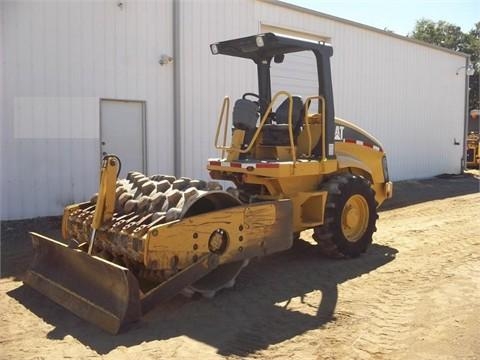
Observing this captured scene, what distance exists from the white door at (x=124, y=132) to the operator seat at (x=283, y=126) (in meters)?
4.82

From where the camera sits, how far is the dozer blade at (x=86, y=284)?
182 inches

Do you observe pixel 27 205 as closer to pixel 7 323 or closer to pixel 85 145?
pixel 85 145

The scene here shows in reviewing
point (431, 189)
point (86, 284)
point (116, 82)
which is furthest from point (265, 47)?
point (431, 189)

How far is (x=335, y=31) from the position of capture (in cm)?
1578

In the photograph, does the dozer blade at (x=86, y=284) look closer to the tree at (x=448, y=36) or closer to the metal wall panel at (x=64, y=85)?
the metal wall panel at (x=64, y=85)

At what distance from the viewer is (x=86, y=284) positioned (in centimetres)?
510

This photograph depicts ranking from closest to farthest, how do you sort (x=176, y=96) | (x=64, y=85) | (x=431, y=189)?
(x=64, y=85)
(x=176, y=96)
(x=431, y=189)

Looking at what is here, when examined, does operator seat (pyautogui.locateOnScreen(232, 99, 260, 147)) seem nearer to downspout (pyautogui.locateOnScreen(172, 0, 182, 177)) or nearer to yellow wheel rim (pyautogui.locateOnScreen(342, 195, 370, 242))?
yellow wheel rim (pyautogui.locateOnScreen(342, 195, 370, 242))

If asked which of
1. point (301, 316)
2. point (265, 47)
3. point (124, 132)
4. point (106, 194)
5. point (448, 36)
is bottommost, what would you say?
point (301, 316)

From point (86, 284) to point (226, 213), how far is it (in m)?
1.47

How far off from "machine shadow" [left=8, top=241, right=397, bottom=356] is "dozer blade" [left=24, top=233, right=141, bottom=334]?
0.11 m

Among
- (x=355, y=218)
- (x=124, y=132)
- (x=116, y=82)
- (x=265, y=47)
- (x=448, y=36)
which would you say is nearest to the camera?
(x=265, y=47)

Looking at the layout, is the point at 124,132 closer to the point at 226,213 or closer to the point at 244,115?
the point at 244,115

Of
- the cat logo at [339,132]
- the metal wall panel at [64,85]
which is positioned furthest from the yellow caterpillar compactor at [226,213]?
the metal wall panel at [64,85]
